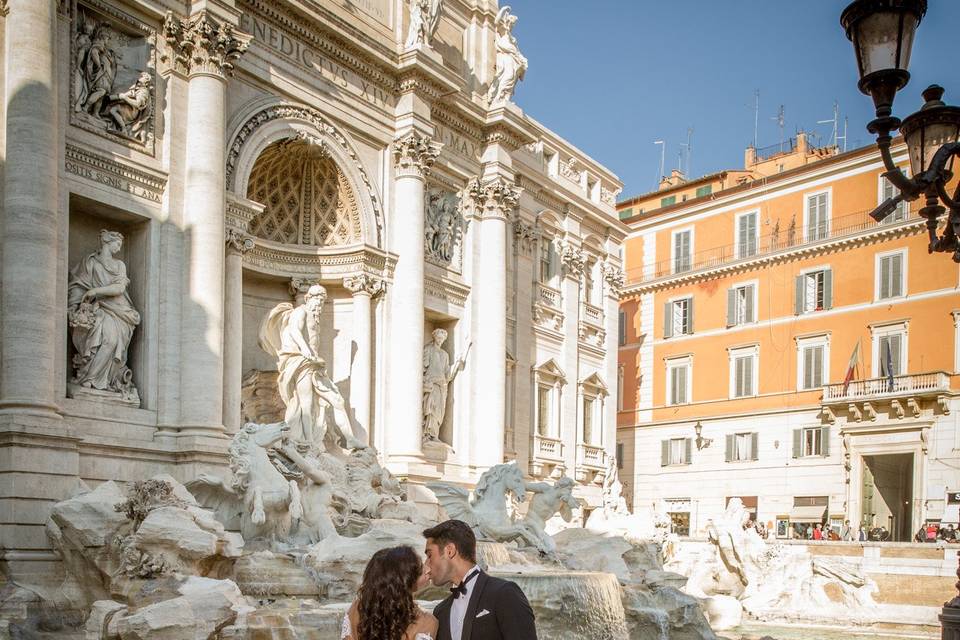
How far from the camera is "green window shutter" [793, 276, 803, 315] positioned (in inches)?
1254

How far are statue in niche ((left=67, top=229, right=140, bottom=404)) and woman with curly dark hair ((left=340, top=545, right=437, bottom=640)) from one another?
36.9 ft

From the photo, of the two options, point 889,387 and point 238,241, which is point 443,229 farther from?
point 889,387

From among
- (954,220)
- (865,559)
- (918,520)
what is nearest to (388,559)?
(954,220)

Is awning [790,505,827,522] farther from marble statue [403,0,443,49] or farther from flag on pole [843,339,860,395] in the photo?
marble statue [403,0,443,49]

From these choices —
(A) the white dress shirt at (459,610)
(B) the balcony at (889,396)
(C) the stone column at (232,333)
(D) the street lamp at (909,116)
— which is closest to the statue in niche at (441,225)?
(C) the stone column at (232,333)

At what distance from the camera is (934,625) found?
19656 mm

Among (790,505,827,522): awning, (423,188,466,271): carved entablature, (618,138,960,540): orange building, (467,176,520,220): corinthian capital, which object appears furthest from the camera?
(790,505,827,522): awning

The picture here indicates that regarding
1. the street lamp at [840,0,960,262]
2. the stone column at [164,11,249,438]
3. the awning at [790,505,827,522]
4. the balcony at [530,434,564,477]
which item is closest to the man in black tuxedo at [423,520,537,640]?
the street lamp at [840,0,960,262]

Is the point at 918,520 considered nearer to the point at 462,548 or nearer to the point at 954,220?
the point at 954,220

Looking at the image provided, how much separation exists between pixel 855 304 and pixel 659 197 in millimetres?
10977

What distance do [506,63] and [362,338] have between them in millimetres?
7651

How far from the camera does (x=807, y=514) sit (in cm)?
3058

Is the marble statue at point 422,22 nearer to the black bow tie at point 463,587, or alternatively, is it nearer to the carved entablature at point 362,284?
the carved entablature at point 362,284

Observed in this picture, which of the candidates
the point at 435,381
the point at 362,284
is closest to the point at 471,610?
the point at 362,284
